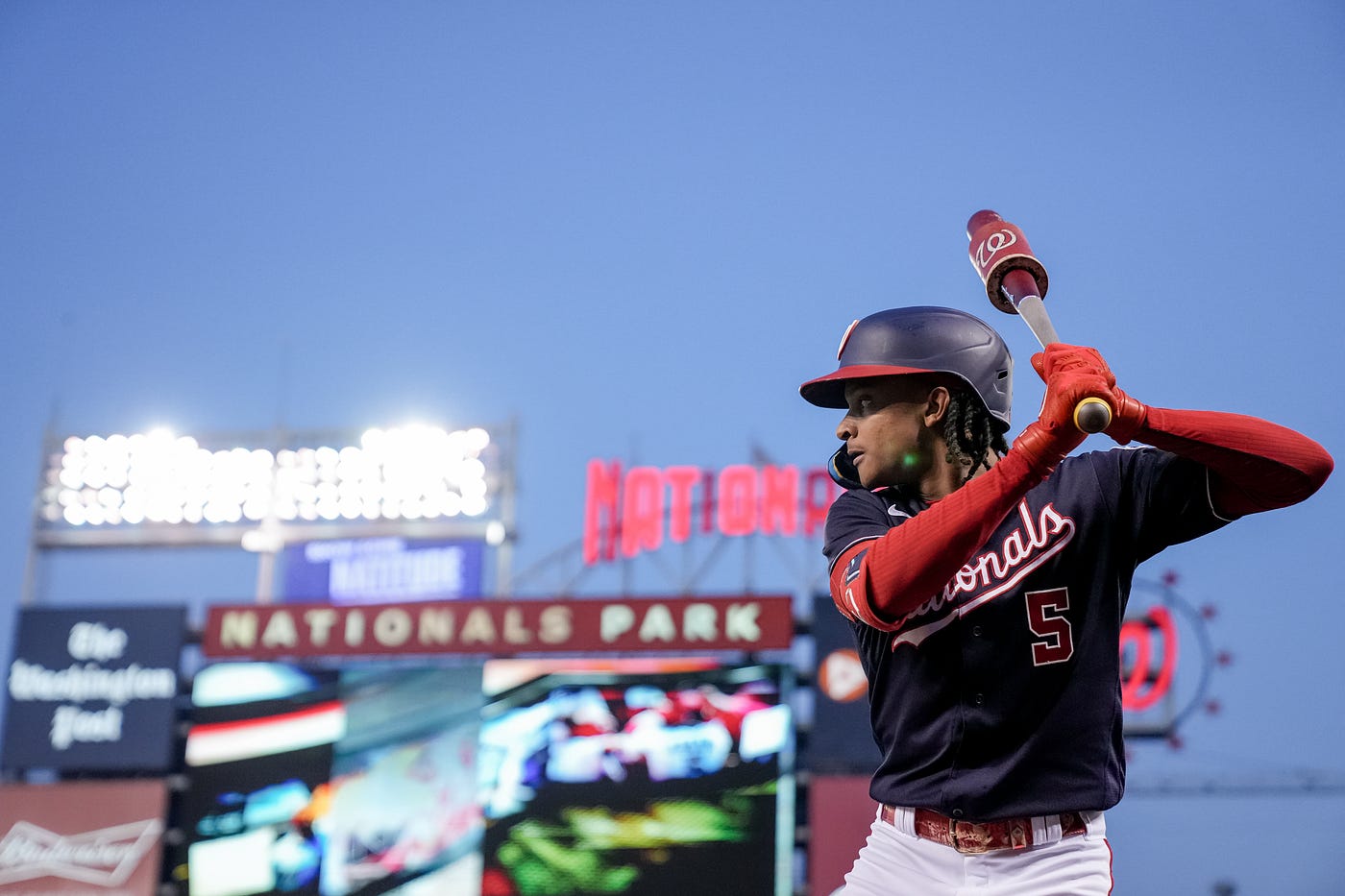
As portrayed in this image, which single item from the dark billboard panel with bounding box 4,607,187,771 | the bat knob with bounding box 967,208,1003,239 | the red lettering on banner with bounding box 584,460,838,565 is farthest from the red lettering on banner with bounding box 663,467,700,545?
the bat knob with bounding box 967,208,1003,239

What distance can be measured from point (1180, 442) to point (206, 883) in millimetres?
16558

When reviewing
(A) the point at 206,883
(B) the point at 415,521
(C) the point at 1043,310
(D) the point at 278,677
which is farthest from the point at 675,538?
(C) the point at 1043,310

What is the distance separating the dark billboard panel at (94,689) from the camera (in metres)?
18.0

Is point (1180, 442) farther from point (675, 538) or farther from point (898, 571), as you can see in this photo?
point (675, 538)

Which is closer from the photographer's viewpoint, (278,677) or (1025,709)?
(1025,709)

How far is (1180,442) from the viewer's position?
8.61 feet

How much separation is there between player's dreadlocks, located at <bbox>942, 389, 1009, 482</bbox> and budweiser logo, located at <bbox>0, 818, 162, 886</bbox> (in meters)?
16.5

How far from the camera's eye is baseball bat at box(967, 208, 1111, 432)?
3049 mm

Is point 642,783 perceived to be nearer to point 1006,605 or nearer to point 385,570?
point 385,570

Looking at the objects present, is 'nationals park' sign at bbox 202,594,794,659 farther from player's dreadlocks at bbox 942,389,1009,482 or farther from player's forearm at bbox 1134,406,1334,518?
player's forearm at bbox 1134,406,1334,518

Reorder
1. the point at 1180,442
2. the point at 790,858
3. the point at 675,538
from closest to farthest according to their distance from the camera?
the point at 1180,442 < the point at 790,858 < the point at 675,538

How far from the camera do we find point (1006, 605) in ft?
9.30

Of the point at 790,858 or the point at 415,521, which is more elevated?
the point at 415,521

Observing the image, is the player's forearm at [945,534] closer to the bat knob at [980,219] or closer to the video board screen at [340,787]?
the bat knob at [980,219]
